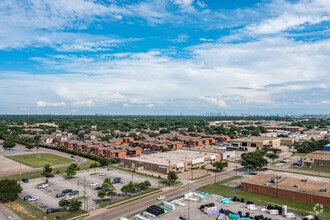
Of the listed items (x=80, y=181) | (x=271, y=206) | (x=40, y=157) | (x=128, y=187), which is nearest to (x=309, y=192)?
(x=271, y=206)

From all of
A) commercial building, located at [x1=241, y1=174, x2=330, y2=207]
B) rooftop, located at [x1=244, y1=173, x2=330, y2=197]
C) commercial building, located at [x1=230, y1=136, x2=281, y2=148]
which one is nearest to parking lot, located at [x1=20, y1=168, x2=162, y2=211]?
commercial building, located at [x1=241, y1=174, x2=330, y2=207]

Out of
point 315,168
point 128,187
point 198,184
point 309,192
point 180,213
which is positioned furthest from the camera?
point 315,168

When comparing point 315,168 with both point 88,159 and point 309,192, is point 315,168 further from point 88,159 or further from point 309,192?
point 88,159

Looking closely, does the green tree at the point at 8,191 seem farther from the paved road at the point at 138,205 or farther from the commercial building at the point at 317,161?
the commercial building at the point at 317,161

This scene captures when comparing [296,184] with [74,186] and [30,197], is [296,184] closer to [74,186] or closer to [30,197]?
[74,186]

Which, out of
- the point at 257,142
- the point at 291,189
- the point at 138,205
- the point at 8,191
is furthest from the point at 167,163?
the point at 257,142

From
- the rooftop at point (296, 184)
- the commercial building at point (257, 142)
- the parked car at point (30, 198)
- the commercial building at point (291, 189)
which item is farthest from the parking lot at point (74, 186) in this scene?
the commercial building at point (257, 142)
